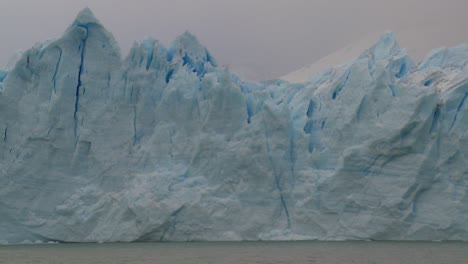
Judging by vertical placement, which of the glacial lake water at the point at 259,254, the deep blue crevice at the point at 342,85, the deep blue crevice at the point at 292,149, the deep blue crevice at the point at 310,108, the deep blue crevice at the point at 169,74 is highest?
the deep blue crevice at the point at 169,74

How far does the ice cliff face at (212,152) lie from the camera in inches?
715

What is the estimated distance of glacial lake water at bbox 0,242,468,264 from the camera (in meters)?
12.5

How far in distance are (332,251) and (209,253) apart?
287 centimetres

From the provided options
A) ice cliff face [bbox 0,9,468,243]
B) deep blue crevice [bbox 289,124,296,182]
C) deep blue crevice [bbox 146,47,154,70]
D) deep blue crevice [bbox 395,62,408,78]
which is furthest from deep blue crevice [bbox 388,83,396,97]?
deep blue crevice [bbox 146,47,154,70]

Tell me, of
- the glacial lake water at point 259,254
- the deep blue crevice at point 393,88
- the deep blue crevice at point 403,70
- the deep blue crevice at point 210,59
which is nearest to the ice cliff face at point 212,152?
the deep blue crevice at point 393,88

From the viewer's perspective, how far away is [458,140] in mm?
18266

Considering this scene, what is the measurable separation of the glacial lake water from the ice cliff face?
1.21 metres

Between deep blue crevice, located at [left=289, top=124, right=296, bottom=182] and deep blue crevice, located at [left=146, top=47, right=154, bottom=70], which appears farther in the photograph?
deep blue crevice, located at [left=146, top=47, right=154, bottom=70]

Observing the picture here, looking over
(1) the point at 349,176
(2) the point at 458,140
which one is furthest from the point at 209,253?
(2) the point at 458,140

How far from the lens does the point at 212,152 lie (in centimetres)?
1897

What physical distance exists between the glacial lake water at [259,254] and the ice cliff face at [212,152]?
3.98 ft

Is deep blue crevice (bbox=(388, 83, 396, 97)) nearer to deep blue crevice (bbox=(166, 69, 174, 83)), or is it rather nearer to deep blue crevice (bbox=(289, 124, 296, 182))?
deep blue crevice (bbox=(289, 124, 296, 182))

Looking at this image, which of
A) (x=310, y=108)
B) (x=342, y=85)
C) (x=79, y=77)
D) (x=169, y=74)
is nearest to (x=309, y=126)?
(x=310, y=108)

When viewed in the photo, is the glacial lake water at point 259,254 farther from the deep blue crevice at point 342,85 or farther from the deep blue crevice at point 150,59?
the deep blue crevice at point 150,59
